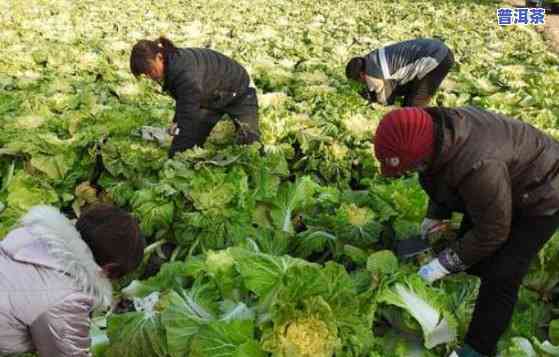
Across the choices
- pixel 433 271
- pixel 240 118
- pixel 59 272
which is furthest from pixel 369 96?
pixel 59 272

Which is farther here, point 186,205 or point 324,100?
point 324,100

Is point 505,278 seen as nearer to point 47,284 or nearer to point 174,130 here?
point 47,284

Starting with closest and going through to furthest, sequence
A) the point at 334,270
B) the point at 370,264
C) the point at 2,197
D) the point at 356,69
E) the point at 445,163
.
Answer: the point at 445,163
the point at 334,270
the point at 370,264
the point at 2,197
the point at 356,69

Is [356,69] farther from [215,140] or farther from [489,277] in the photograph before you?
[489,277]

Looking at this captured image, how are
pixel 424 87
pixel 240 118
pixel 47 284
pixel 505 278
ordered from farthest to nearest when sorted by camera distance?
pixel 424 87
pixel 240 118
pixel 505 278
pixel 47 284

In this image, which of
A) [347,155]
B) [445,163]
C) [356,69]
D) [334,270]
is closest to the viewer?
[445,163]

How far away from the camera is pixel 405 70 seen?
5.73 m

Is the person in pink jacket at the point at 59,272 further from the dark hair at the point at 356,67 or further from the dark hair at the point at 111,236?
the dark hair at the point at 356,67

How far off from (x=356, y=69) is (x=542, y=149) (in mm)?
3321

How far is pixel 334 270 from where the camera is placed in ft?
8.39

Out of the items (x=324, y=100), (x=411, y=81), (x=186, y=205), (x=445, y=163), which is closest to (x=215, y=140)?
(x=186, y=205)

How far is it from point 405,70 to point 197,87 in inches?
102

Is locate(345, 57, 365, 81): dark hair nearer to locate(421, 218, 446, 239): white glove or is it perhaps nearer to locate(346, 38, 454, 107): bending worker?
locate(346, 38, 454, 107): bending worker

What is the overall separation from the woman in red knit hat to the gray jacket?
135 centimetres
